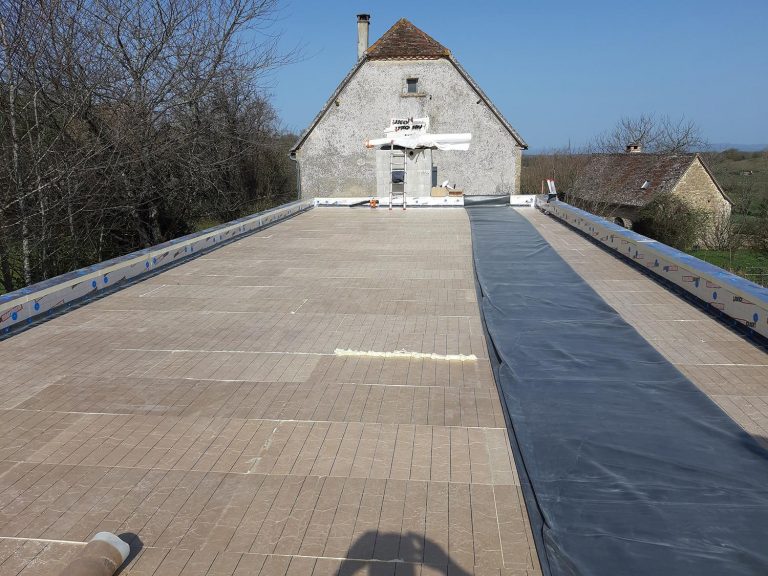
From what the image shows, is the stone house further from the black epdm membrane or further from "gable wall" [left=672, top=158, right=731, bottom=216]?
the black epdm membrane

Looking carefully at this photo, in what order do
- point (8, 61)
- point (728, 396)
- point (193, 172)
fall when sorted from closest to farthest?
point (728, 396) → point (8, 61) → point (193, 172)

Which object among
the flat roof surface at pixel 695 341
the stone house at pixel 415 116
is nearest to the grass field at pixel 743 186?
the stone house at pixel 415 116

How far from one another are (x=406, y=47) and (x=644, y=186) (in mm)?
15513

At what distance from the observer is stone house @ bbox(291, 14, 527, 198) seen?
2194cm

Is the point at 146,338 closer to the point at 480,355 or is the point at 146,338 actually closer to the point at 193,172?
the point at 480,355

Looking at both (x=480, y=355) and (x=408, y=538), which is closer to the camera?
(x=408, y=538)

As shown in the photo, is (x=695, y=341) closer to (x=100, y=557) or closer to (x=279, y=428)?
(x=279, y=428)

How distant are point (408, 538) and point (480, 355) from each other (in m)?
2.85

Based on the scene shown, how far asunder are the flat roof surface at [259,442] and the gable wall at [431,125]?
50.6 feet

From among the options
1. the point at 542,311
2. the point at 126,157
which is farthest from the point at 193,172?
the point at 542,311

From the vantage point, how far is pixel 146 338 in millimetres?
6250

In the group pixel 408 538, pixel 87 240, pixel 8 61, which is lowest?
pixel 408 538

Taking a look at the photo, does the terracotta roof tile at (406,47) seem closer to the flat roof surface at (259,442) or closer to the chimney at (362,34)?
the chimney at (362,34)

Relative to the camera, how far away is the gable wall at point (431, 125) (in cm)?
2198
